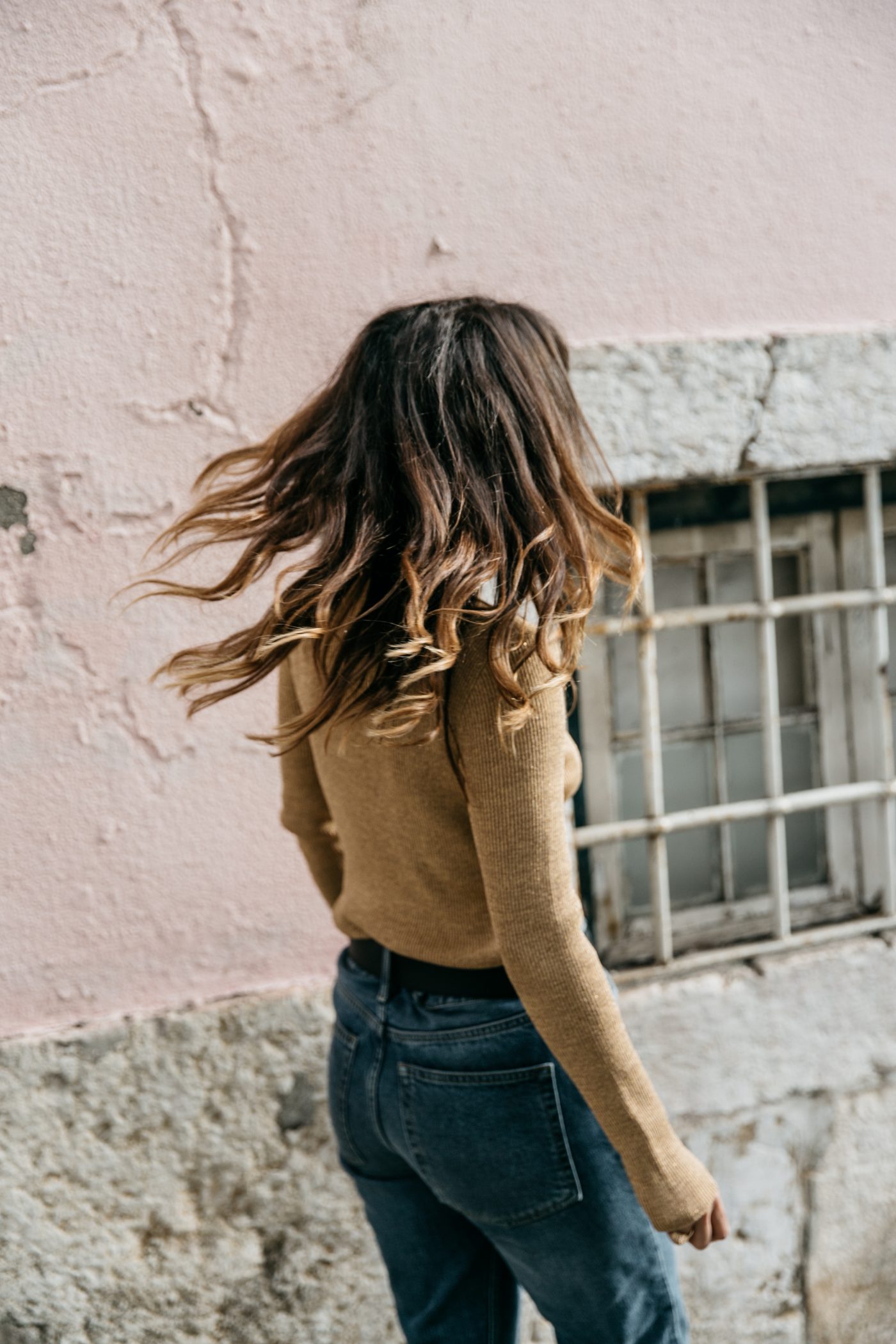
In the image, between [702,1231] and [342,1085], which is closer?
[702,1231]

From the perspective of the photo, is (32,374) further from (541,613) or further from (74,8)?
(541,613)

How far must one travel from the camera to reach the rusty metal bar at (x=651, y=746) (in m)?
2.08

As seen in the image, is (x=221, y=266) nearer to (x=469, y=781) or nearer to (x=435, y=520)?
(x=435, y=520)

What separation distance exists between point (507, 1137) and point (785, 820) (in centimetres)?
140

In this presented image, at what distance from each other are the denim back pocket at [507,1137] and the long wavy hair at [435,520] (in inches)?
17.5

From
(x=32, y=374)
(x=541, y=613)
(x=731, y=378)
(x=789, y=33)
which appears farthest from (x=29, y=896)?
(x=789, y=33)

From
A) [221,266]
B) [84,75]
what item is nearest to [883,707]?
[221,266]

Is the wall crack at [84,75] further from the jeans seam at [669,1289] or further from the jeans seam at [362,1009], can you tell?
the jeans seam at [669,1289]

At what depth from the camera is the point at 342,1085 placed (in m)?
1.37

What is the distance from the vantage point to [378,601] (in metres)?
1.17

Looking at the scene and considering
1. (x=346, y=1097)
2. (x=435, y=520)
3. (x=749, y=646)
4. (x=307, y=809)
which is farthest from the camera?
(x=749, y=646)

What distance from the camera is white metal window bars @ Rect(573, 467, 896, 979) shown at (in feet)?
6.95

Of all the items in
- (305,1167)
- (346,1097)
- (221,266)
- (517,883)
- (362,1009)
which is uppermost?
(221,266)

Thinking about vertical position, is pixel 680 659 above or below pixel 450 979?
above
